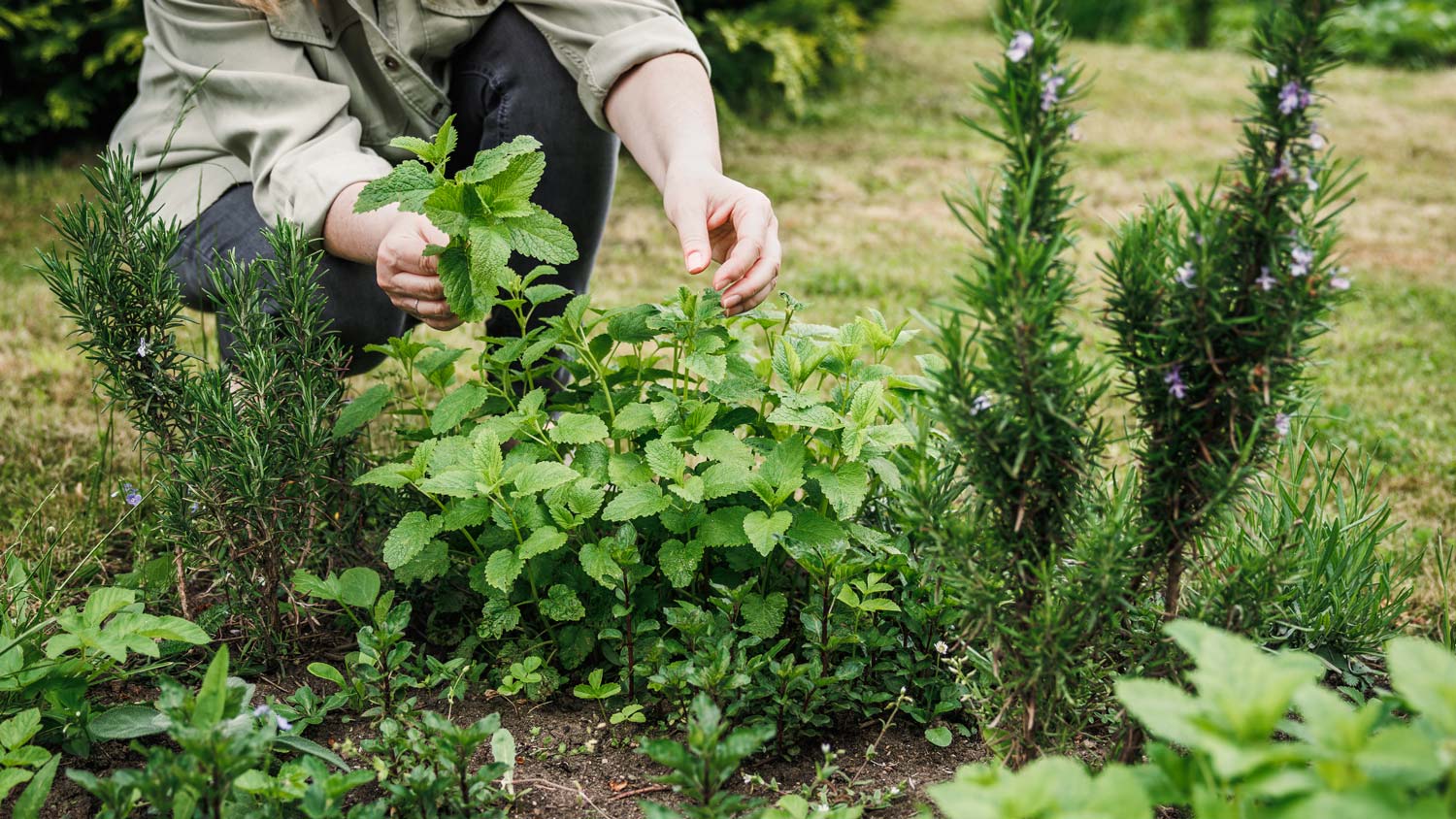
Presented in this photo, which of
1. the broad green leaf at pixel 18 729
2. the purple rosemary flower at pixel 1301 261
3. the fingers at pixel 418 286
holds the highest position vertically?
the purple rosemary flower at pixel 1301 261

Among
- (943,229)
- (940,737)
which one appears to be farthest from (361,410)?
(943,229)

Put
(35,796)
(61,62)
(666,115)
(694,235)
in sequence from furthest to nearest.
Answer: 1. (61,62)
2. (666,115)
3. (694,235)
4. (35,796)

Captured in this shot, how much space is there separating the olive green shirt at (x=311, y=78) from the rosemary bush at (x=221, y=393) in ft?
0.97

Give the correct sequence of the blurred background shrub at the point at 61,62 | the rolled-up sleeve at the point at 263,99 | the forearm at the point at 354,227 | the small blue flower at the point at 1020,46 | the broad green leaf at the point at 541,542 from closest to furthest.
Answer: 1. the small blue flower at the point at 1020,46
2. the broad green leaf at the point at 541,542
3. the forearm at the point at 354,227
4. the rolled-up sleeve at the point at 263,99
5. the blurred background shrub at the point at 61,62

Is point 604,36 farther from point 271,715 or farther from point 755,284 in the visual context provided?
point 271,715

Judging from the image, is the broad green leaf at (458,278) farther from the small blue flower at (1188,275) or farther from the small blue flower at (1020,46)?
the small blue flower at (1188,275)

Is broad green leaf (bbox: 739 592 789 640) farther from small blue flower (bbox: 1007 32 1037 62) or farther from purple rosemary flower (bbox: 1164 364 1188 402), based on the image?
small blue flower (bbox: 1007 32 1037 62)

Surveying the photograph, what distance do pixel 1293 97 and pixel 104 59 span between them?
5.32 metres

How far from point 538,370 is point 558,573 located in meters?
0.34

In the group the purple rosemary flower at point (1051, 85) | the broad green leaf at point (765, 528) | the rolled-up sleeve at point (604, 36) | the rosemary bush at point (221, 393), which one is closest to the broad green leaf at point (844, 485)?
the broad green leaf at point (765, 528)

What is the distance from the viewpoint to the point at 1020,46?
43.6 inches

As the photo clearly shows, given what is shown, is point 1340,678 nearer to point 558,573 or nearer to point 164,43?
point 558,573

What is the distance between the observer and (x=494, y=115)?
2.37 metres

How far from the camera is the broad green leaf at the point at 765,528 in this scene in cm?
154
